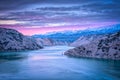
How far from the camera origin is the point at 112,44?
85.6 m

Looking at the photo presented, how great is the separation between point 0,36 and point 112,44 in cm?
10914

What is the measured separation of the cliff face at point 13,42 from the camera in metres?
166

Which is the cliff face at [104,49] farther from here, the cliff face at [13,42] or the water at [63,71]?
the cliff face at [13,42]

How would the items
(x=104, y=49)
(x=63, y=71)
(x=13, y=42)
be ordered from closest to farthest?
(x=63, y=71), (x=104, y=49), (x=13, y=42)

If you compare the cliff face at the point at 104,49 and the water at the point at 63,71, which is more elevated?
the cliff face at the point at 104,49

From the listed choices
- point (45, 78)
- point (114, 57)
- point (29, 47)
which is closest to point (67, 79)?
point (45, 78)

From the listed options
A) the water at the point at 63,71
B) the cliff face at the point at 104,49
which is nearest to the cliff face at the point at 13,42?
the cliff face at the point at 104,49

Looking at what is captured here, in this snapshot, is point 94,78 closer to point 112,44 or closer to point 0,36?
point 112,44

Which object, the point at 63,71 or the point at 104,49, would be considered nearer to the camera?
the point at 63,71

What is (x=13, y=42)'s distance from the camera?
174625 mm

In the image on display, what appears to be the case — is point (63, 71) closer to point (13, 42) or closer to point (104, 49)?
point (104, 49)

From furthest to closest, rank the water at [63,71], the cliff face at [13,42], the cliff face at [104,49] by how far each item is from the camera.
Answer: the cliff face at [13,42], the cliff face at [104,49], the water at [63,71]

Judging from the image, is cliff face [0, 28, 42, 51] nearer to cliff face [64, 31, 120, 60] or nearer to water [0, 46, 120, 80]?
cliff face [64, 31, 120, 60]

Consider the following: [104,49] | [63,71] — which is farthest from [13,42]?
[63,71]
